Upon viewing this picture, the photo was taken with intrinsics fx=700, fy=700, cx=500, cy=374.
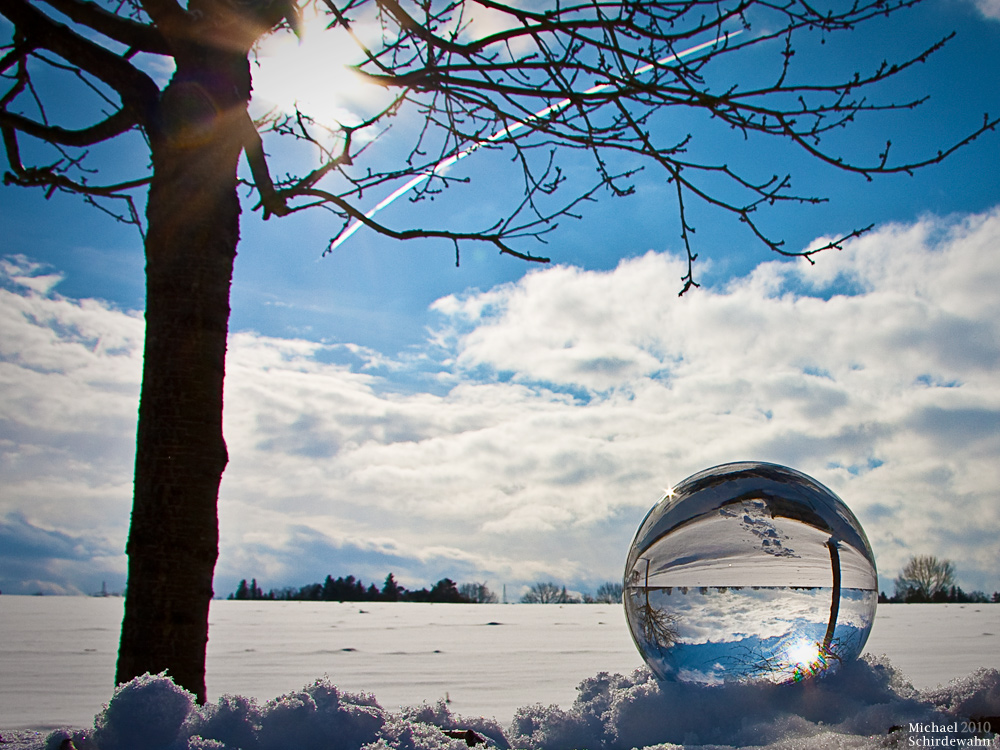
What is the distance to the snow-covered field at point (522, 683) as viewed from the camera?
253 cm

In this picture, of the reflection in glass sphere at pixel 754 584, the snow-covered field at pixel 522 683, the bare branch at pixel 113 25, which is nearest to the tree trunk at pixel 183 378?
the bare branch at pixel 113 25

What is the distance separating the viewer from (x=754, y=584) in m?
2.82

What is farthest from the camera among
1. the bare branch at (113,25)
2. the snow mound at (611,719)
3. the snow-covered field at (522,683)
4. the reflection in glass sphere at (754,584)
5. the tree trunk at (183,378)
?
the bare branch at (113,25)

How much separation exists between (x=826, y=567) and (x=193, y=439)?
9.47 feet

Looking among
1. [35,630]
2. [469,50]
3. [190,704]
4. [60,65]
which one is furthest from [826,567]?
[35,630]

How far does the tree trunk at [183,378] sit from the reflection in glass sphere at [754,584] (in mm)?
2059

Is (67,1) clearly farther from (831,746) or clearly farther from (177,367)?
(831,746)

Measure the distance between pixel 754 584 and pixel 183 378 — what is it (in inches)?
107

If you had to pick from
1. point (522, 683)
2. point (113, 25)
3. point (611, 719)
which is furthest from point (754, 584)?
point (113, 25)

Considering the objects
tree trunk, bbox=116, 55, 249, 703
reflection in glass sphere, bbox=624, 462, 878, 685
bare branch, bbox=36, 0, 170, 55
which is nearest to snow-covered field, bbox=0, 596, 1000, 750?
reflection in glass sphere, bbox=624, 462, 878, 685

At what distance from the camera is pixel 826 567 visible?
2898 mm

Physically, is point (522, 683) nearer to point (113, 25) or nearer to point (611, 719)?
point (611, 719)

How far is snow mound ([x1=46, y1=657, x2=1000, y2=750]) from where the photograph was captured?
1960 millimetres

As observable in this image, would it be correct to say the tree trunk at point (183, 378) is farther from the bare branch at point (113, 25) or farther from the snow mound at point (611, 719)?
the snow mound at point (611, 719)
